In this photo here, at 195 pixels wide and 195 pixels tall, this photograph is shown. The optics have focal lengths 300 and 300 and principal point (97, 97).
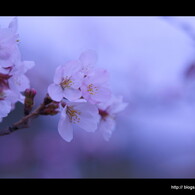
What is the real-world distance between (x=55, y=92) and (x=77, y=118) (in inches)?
5.6

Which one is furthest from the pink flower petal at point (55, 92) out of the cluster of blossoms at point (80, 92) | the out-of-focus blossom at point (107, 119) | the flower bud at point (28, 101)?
the out-of-focus blossom at point (107, 119)

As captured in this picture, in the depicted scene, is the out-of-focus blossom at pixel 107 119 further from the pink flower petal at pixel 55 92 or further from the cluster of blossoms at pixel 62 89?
the pink flower petal at pixel 55 92

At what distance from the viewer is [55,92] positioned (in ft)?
2.73

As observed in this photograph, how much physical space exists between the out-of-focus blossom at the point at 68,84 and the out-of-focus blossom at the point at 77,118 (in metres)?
0.05

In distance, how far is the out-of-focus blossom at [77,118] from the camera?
2.86ft

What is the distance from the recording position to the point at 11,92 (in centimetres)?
77

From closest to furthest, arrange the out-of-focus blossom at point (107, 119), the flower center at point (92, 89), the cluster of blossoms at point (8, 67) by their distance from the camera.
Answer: the cluster of blossoms at point (8, 67) → the flower center at point (92, 89) → the out-of-focus blossom at point (107, 119)

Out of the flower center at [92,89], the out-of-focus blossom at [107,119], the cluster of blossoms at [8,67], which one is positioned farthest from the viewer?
the out-of-focus blossom at [107,119]

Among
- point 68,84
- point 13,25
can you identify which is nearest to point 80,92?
point 68,84

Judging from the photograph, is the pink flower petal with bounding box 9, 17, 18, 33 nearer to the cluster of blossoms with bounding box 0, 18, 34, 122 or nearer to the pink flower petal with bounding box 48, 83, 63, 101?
the cluster of blossoms with bounding box 0, 18, 34, 122

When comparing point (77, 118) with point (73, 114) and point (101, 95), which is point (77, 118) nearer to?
point (73, 114)

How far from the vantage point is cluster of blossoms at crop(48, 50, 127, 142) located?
83 centimetres

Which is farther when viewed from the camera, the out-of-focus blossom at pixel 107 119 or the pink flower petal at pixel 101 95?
the out-of-focus blossom at pixel 107 119
